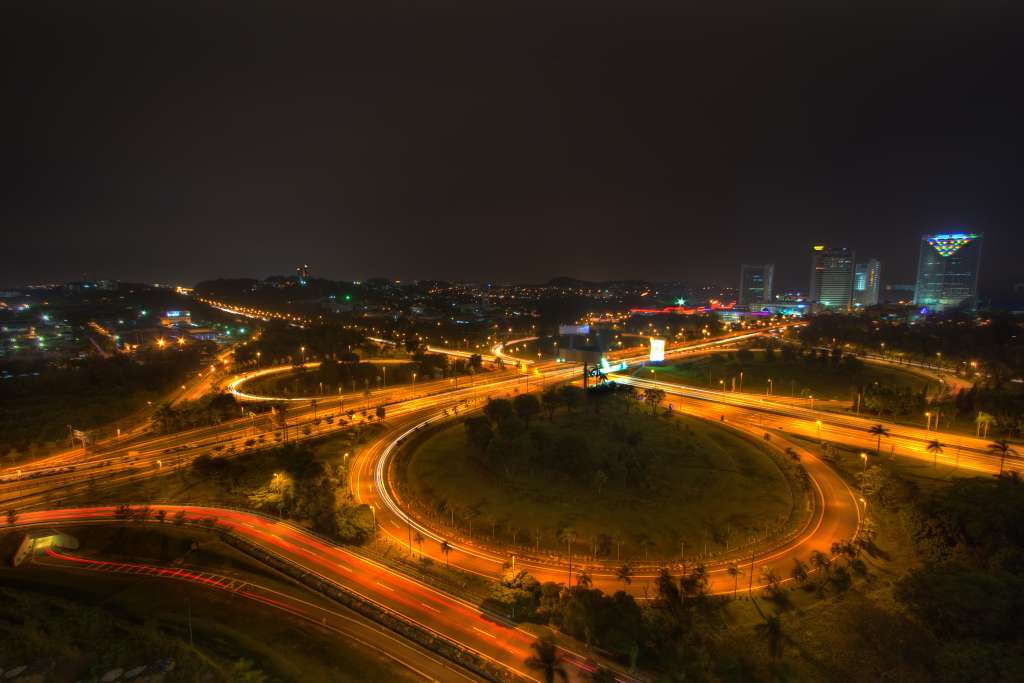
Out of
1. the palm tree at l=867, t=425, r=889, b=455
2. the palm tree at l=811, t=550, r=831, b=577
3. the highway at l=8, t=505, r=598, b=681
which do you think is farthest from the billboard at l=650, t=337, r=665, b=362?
the highway at l=8, t=505, r=598, b=681

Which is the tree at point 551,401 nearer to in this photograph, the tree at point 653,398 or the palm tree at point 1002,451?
the tree at point 653,398

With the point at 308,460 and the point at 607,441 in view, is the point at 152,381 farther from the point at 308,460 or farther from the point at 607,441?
the point at 607,441

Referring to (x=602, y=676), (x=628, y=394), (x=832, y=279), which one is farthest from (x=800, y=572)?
(x=832, y=279)

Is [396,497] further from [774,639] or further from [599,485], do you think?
[774,639]

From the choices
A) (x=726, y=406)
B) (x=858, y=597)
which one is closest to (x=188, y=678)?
(x=858, y=597)

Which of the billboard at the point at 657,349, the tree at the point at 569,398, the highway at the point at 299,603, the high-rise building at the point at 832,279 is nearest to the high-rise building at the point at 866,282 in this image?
the high-rise building at the point at 832,279

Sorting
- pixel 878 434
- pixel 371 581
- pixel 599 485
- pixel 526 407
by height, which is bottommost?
pixel 371 581
